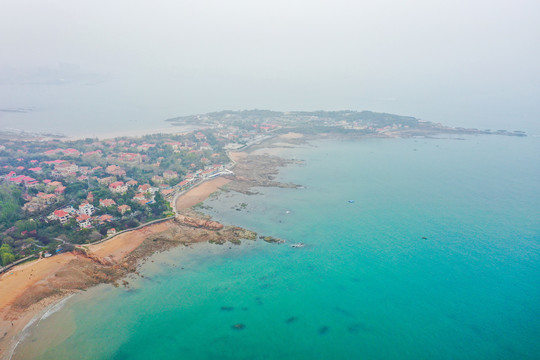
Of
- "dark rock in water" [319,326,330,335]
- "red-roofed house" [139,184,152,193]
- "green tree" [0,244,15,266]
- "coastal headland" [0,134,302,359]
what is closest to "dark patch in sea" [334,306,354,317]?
"dark rock in water" [319,326,330,335]

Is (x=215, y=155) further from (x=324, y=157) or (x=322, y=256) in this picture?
(x=322, y=256)

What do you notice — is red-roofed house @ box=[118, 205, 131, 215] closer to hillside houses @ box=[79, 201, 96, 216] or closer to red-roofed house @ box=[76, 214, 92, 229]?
hillside houses @ box=[79, 201, 96, 216]

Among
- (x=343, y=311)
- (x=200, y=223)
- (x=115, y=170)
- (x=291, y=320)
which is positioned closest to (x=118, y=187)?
(x=115, y=170)

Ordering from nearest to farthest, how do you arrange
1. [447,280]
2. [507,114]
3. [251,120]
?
[447,280], [251,120], [507,114]

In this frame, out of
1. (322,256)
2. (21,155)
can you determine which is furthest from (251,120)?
(322,256)

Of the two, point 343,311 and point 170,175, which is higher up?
point 170,175

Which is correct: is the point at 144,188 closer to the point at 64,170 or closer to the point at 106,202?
the point at 106,202
